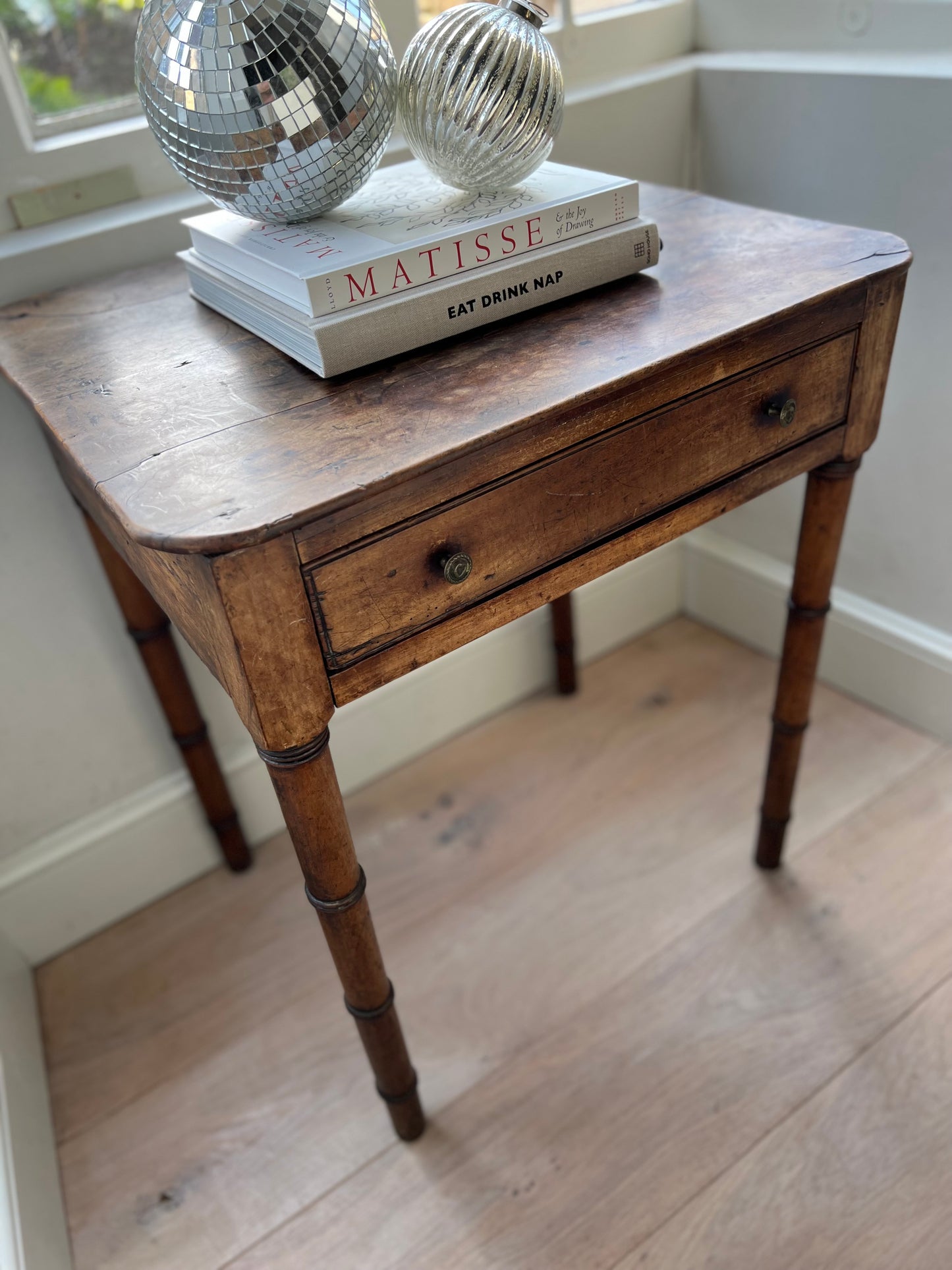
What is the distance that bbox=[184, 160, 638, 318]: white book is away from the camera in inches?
27.7

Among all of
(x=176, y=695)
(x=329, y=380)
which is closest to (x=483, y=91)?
(x=329, y=380)

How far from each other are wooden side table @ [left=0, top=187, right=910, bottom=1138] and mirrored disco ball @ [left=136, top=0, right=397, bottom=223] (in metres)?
0.13

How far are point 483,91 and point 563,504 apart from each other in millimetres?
323

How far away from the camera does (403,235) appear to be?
740mm

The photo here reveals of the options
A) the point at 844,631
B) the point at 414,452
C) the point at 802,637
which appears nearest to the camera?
the point at 414,452

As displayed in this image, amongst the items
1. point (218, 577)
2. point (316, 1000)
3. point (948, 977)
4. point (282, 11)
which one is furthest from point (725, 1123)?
point (282, 11)

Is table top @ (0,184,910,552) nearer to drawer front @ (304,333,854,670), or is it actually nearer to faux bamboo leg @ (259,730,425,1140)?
drawer front @ (304,333,854,670)

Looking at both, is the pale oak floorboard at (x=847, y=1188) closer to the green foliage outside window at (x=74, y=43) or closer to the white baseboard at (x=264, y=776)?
the white baseboard at (x=264, y=776)

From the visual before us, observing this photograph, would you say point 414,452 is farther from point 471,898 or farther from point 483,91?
point 471,898

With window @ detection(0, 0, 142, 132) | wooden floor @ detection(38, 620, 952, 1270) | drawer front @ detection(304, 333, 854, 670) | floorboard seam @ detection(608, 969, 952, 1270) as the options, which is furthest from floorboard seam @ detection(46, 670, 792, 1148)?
window @ detection(0, 0, 142, 132)

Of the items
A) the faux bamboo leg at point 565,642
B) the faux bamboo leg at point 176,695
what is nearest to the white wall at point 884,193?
the faux bamboo leg at point 565,642

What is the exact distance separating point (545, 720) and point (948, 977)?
63cm

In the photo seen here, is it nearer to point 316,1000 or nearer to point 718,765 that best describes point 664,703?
point 718,765

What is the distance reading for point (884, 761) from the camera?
133cm
